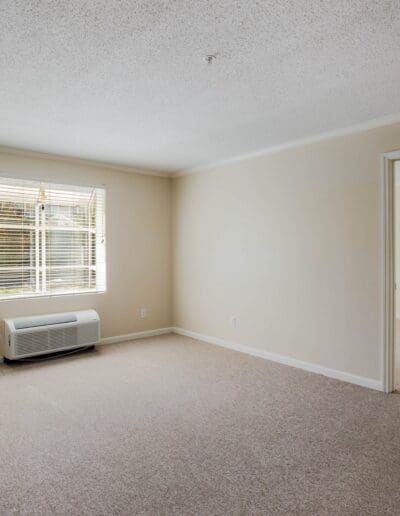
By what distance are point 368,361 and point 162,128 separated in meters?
2.82

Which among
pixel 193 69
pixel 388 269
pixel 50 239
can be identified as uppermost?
pixel 193 69

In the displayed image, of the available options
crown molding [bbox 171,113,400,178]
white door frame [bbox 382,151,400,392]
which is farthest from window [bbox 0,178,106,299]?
white door frame [bbox 382,151,400,392]

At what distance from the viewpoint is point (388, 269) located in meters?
3.34

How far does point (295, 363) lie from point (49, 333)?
272cm

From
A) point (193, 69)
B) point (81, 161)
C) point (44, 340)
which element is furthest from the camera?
point (81, 161)

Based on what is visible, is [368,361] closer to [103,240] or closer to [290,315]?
[290,315]

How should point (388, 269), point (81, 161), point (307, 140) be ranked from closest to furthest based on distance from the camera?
point (388, 269), point (307, 140), point (81, 161)

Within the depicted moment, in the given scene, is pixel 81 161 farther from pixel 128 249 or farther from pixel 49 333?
pixel 49 333

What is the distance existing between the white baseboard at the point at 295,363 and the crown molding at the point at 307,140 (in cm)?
223

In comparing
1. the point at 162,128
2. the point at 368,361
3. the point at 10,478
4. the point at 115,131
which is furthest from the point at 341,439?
the point at 115,131

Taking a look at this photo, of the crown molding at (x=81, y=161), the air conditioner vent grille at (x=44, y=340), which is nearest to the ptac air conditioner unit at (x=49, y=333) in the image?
the air conditioner vent grille at (x=44, y=340)

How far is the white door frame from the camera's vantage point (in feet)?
10.9

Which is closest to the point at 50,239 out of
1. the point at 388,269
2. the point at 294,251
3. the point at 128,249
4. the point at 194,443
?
the point at 128,249

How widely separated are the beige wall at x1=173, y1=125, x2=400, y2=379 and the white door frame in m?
0.06
